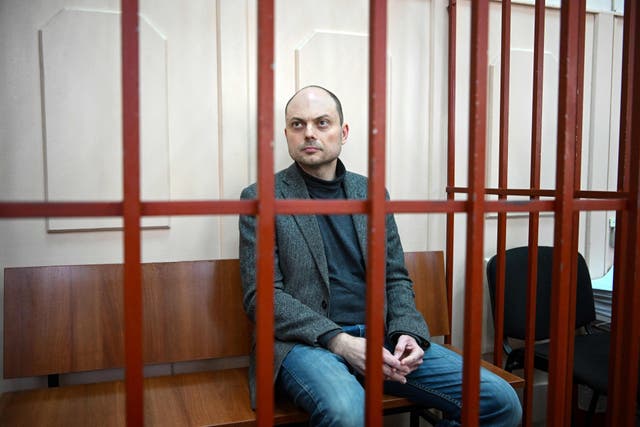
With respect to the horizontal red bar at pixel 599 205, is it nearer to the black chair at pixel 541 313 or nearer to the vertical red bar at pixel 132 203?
the vertical red bar at pixel 132 203

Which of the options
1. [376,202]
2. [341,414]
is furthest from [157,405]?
[376,202]

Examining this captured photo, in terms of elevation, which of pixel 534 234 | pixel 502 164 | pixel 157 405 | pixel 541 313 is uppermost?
pixel 502 164

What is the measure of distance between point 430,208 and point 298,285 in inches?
32.0

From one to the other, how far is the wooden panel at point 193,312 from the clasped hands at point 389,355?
429 mm

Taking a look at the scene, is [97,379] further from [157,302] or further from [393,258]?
[393,258]

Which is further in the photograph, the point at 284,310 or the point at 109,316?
the point at 109,316

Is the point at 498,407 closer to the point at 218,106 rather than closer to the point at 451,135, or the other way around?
the point at 451,135

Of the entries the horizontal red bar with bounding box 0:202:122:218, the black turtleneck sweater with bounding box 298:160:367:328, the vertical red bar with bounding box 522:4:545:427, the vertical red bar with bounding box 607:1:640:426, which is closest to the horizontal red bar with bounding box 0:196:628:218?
the horizontal red bar with bounding box 0:202:122:218

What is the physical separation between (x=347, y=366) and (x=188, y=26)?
4.05 feet

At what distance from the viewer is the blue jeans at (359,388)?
4.01 ft

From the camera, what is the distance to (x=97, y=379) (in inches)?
65.9

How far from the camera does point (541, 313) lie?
78.4 inches

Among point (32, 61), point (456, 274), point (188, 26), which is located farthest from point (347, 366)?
point (32, 61)

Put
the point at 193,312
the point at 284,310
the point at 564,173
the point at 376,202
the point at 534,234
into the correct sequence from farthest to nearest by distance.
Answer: the point at 193,312 < the point at 534,234 < the point at 284,310 < the point at 564,173 < the point at 376,202
